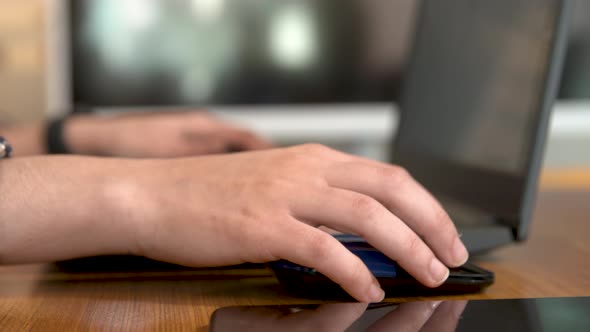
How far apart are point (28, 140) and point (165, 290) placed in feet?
1.92

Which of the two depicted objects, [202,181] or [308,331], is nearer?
[308,331]

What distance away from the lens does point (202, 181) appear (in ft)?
1.77

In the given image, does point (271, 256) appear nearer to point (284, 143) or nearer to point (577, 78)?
point (284, 143)

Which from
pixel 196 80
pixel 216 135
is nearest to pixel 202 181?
pixel 216 135

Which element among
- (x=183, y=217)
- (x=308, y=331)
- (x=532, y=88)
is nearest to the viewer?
(x=308, y=331)

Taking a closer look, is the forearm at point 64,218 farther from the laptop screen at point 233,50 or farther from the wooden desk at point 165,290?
the laptop screen at point 233,50

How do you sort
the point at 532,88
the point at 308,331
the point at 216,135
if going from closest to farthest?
the point at 308,331 < the point at 532,88 < the point at 216,135

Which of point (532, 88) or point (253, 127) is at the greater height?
point (532, 88)

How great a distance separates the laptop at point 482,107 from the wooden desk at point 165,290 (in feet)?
0.17

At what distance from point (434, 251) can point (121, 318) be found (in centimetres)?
21

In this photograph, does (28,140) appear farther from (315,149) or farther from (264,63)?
(264,63)

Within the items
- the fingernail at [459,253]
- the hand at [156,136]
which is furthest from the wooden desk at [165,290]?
the hand at [156,136]

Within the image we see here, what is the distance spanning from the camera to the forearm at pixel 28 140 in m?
1.04

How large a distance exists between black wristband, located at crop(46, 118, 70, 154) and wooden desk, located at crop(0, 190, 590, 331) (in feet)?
1.45
